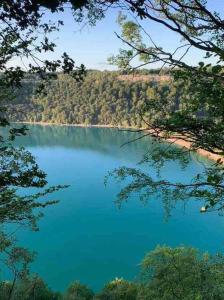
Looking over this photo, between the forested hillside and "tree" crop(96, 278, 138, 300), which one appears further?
the forested hillside

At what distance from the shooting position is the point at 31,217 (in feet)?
23.2

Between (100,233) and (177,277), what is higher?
(177,277)

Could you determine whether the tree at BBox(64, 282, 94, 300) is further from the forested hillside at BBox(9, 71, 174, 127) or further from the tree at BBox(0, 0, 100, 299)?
the forested hillside at BBox(9, 71, 174, 127)

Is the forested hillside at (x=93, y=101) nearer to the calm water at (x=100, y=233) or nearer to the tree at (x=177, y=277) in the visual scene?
the calm water at (x=100, y=233)

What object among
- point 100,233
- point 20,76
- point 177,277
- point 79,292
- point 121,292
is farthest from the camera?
point 100,233

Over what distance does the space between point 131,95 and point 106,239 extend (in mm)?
72617

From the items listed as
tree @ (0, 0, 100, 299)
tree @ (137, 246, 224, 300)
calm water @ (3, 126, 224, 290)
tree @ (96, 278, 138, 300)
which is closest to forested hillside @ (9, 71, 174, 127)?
calm water @ (3, 126, 224, 290)

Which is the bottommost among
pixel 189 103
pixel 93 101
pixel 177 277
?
pixel 177 277

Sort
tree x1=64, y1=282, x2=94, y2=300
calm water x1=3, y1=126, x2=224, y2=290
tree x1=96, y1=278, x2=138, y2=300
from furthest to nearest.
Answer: calm water x1=3, y1=126, x2=224, y2=290 < tree x1=64, y1=282, x2=94, y2=300 < tree x1=96, y1=278, x2=138, y2=300

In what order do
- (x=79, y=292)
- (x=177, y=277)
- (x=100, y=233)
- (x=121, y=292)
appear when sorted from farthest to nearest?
(x=100, y=233), (x=79, y=292), (x=121, y=292), (x=177, y=277)

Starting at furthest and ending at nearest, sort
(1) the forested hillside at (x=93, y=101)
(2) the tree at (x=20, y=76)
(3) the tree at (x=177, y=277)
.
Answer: (1) the forested hillside at (x=93, y=101)
(3) the tree at (x=177, y=277)
(2) the tree at (x=20, y=76)

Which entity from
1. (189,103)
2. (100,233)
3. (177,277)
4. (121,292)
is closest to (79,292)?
(121,292)

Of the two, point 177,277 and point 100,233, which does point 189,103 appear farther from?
point 100,233

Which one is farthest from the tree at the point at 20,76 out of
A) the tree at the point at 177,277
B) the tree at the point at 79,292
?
the tree at the point at 79,292
